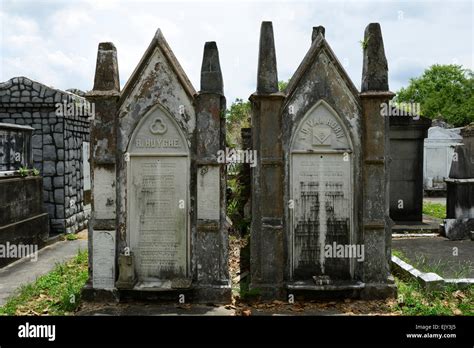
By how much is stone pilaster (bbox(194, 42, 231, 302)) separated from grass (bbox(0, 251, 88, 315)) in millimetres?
1904

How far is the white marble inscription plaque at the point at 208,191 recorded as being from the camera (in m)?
6.09

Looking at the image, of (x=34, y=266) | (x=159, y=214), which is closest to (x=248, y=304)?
(x=159, y=214)

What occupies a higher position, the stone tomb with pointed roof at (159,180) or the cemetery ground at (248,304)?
the stone tomb with pointed roof at (159,180)

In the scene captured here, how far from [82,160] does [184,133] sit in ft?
24.1

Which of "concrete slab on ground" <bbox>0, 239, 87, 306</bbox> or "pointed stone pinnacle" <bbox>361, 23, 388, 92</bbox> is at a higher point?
"pointed stone pinnacle" <bbox>361, 23, 388, 92</bbox>

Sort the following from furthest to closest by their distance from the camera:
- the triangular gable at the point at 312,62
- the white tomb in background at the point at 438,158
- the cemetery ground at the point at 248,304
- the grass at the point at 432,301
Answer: the white tomb in background at the point at 438,158 < the triangular gable at the point at 312,62 < the cemetery ground at the point at 248,304 < the grass at the point at 432,301

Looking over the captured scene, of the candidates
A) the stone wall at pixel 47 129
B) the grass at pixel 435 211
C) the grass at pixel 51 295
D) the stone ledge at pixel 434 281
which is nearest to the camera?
the grass at pixel 51 295

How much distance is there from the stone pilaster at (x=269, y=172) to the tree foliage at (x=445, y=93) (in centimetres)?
4130

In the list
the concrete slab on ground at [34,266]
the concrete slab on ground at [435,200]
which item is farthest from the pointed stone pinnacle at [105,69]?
the concrete slab on ground at [435,200]

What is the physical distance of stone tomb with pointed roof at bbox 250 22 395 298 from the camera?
614 centimetres

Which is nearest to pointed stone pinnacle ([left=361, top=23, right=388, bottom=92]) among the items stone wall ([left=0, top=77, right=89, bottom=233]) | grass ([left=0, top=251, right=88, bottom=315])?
grass ([left=0, top=251, right=88, bottom=315])

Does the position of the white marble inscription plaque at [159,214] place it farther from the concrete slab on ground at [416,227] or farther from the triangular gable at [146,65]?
the concrete slab on ground at [416,227]

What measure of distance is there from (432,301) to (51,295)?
570 centimetres

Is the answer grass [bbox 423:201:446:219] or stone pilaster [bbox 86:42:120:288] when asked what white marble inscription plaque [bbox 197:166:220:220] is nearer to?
stone pilaster [bbox 86:42:120:288]
